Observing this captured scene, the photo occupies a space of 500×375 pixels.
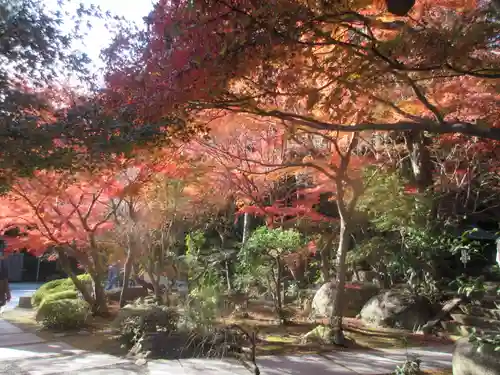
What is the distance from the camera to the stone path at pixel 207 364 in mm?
5824

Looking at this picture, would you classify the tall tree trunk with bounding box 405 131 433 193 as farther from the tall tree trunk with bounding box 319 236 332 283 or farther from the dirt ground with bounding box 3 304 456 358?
the dirt ground with bounding box 3 304 456 358

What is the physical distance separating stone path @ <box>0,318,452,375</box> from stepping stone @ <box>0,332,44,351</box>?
55cm

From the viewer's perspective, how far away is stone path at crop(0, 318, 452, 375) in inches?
229

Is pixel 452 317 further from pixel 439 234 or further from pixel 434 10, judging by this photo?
pixel 434 10

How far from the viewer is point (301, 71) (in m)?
5.23

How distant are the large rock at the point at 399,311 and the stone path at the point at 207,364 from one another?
5.46 ft

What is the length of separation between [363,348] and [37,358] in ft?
15.6

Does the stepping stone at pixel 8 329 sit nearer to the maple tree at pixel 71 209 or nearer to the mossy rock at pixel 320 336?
the maple tree at pixel 71 209

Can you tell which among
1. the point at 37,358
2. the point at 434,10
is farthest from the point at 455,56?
the point at 37,358

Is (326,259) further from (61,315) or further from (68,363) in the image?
(68,363)

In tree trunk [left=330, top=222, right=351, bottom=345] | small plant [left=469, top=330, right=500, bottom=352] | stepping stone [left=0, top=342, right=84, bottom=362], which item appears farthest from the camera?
tree trunk [left=330, top=222, right=351, bottom=345]

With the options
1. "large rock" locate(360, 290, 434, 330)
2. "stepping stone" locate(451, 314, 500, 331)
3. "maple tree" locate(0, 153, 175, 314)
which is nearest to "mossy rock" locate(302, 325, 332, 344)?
"large rock" locate(360, 290, 434, 330)

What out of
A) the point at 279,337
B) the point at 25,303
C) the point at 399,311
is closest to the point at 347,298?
the point at 399,311

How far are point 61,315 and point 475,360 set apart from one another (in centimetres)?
746
